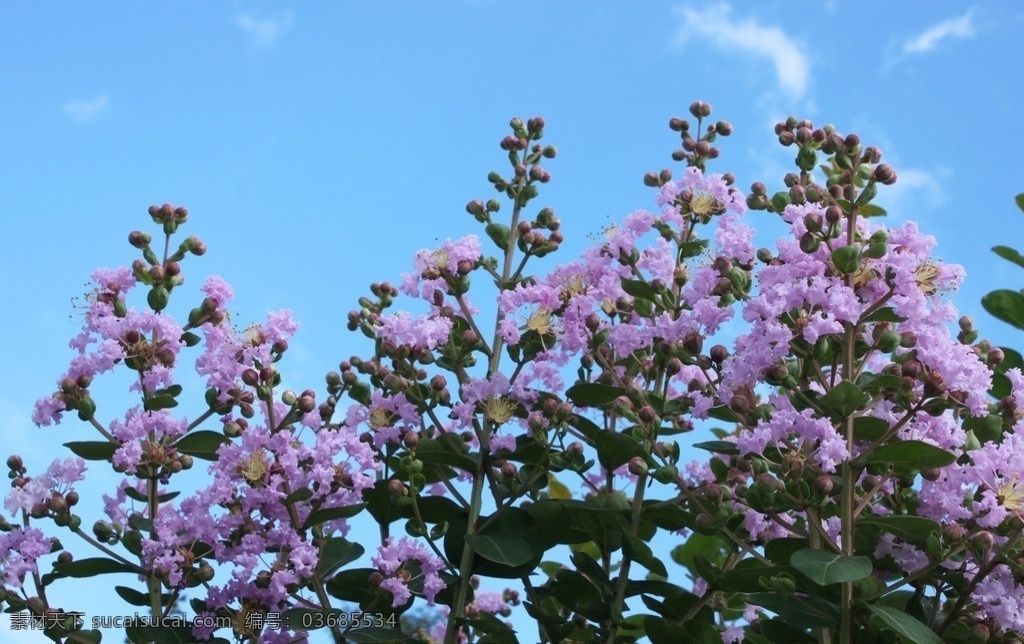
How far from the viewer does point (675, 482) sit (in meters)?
2.71

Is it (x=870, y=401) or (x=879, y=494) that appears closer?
(x=870, y=401)

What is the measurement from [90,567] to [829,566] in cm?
185

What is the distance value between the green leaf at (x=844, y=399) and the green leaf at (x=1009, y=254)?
4.25 feet

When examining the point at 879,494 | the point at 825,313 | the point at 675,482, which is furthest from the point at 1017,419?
the point at 675,482

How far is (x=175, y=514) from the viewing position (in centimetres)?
305

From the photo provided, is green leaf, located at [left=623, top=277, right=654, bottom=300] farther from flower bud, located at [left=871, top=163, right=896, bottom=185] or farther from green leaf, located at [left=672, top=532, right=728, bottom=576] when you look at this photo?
green leaf, located at [left=672, top=532, right=728, bottom=576]

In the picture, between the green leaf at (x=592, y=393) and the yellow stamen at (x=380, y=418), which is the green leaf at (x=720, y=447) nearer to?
the green leaf at (x=592, y=393)

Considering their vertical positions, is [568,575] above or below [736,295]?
below

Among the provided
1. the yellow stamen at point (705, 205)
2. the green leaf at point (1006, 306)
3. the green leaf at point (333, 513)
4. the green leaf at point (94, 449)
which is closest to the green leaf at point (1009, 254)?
the green leaf at point (1006, 306)

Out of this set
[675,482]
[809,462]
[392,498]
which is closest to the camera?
[809,462]

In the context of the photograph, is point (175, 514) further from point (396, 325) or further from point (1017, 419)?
point (1017, 419)

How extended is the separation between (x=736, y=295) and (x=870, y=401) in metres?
0.39

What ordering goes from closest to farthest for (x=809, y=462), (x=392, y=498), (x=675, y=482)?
(x=809, y=462) → (x=675, y=482) → (x=392, y=498)

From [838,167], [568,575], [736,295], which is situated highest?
[838,167]
